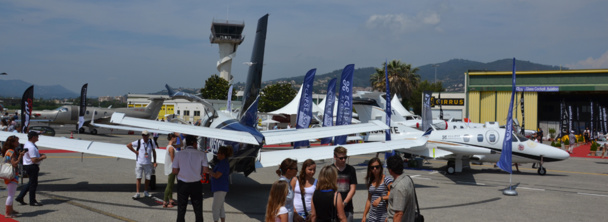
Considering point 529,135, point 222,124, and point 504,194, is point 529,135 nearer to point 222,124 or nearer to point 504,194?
point 504,194

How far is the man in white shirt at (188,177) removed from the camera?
23.3 feet

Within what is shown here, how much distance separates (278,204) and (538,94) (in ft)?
178

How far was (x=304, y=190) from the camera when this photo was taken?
5.66 metres

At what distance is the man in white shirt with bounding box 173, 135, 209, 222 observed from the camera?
7094 mm

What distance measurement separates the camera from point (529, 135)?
133 ft

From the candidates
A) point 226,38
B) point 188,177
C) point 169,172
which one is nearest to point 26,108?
point 169,172

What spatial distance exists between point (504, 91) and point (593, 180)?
3818 cm

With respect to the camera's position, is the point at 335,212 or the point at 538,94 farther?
the point at 538,94

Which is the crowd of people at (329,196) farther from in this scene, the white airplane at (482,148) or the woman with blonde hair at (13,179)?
the white airplane at (482,148)

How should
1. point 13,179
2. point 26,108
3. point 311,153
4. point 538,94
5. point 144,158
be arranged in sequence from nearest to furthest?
point 13,179 < point 144,158 < point 311,153 < point 26,108 < point 538,94

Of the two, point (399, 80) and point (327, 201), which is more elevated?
point (399, 80)

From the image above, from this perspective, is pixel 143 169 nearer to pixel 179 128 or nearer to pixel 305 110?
pixel 179 128

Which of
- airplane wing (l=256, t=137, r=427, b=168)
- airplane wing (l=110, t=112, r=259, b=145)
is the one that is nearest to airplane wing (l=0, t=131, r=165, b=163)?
airplane wing (l=256, t=137, r=427, b=168)

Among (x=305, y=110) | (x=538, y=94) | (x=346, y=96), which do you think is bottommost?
(x=305, y=110)
